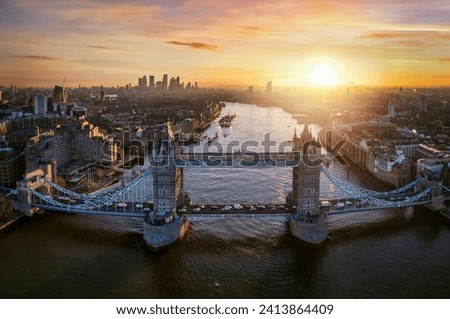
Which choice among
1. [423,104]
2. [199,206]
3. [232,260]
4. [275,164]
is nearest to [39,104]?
[199,206]

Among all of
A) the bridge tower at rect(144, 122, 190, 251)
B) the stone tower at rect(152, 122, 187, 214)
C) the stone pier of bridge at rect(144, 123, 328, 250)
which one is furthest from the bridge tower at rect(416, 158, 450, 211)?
the stone tower at rect(152, 122, 187, 214)

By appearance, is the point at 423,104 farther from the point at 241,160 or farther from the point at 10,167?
the point at 10,167

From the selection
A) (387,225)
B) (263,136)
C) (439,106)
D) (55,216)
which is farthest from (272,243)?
(439,106)

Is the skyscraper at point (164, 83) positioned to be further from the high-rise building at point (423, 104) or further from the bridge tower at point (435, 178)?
the bridge tower at point (435, 178)

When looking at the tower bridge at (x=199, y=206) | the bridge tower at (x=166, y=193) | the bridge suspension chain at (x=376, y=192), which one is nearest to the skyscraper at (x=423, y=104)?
the bridge suspension chain at (x=376, y=192)

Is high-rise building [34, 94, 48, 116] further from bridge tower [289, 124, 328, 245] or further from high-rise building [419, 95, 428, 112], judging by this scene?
high-rise building [419, 95, 428, 112]
